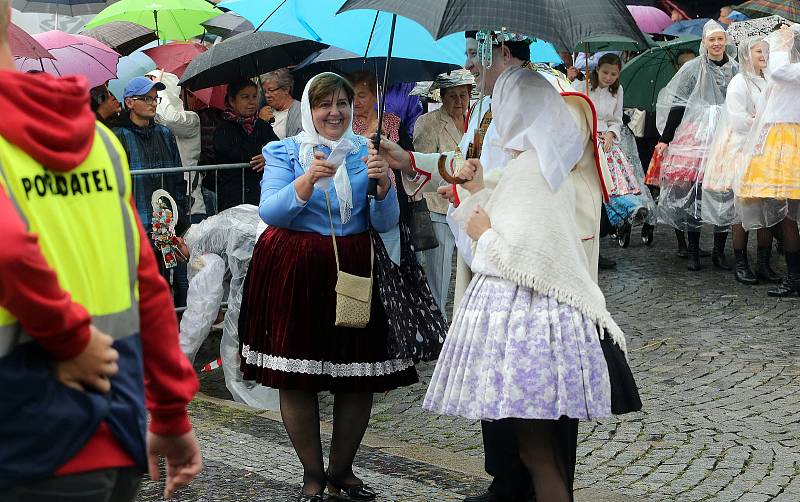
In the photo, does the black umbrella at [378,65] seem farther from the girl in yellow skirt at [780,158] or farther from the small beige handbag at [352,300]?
the girl in yellow skirt at [780,158]

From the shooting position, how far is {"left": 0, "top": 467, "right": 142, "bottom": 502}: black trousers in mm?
2240

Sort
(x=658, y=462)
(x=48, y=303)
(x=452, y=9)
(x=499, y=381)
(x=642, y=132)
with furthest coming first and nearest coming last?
(x=642, y=132) < (x=658, y=462) < (x=452, y=9) < (x=499, y=381) < (x=48, y=303)

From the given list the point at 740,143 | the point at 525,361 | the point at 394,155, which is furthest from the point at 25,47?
the point at 740,143

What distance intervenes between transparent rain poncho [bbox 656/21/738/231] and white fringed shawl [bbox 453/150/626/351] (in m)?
7.19

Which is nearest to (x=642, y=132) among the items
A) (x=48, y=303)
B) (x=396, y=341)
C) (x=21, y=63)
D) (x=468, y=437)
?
(x=21, y=63)

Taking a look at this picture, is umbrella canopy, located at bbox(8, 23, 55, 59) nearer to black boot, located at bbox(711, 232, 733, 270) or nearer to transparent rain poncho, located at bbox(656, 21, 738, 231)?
transparent rain poncho, located at bbox(656, 21, 738, 231)

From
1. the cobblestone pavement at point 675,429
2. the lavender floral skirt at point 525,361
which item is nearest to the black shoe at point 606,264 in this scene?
the cobblestone pavement at point 675,429

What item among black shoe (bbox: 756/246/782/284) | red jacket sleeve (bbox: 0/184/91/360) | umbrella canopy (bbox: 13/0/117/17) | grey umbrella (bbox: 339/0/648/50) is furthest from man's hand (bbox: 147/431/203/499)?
umbrella canopy (bbox: 13/0/117/17)

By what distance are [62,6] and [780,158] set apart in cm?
651

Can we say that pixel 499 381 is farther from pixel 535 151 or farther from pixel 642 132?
pixel 642 132

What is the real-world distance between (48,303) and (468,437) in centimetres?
437

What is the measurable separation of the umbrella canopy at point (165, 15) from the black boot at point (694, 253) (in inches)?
190

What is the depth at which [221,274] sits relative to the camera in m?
7.43

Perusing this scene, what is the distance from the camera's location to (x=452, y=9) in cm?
454
